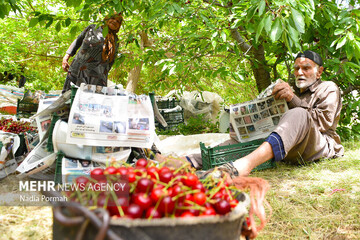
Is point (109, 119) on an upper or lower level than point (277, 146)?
upper

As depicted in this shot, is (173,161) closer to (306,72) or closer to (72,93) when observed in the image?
(72,93)

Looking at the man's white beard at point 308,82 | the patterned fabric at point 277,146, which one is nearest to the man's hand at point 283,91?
the man's white beard at point 308,82

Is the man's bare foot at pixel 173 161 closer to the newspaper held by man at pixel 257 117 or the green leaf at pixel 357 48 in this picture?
the newspaper held by man at pixel 257 117

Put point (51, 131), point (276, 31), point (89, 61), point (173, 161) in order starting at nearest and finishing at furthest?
1. point (173, 161)
2. point (276, 31)
3. point (51, 131)
4. point (89, 61)

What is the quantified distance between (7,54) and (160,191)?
698cm

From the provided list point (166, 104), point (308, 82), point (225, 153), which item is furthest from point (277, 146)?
point (166, 104)

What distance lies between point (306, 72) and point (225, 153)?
1113mm

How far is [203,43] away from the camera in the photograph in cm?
274

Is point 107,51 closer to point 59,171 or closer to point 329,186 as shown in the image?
point 59,171

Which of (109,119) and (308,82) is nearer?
(109,119)

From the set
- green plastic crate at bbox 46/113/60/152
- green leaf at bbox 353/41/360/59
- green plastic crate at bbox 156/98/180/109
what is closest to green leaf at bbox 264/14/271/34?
green leaf at bbox 353/41/360/59

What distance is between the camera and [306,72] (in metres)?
2.52

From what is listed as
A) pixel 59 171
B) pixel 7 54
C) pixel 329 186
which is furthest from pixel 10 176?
pixel 7 54

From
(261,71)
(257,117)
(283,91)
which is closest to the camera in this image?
(283,91)
